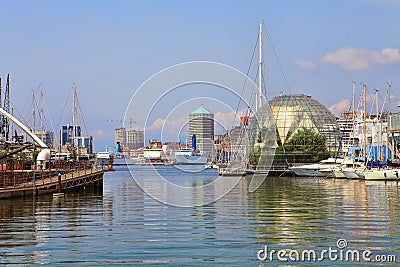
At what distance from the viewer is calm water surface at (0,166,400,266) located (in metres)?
25.6

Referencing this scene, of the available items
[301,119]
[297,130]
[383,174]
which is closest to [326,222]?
[383,174]

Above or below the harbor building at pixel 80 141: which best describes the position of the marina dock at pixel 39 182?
below

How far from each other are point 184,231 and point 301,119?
123m

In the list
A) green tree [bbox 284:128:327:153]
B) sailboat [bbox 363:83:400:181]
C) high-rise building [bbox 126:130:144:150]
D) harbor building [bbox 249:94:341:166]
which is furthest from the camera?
green tree [bbox 284:128:327:153]

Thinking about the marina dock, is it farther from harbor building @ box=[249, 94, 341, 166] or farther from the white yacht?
harbor building @ box=[249, 94, 341, 166]

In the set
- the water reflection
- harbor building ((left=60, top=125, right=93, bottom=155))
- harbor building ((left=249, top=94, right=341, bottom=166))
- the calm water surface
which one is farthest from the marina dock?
harbor building ((left=60, top=125, right=93, bottom=155))

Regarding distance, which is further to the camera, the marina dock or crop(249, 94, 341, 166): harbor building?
crop(249, 94, 341, 166): harbor building

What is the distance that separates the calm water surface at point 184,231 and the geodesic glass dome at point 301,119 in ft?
332

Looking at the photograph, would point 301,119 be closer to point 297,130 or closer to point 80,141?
point 297,130

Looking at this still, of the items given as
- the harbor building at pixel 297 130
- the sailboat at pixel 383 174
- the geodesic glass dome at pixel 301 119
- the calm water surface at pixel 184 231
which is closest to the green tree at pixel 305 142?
the harbor building at pixel 297 130

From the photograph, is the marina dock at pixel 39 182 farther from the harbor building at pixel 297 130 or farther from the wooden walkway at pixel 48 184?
the harbor building at pixel 297 130

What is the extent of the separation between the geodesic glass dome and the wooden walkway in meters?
79.3

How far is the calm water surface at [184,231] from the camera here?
83.9 ft

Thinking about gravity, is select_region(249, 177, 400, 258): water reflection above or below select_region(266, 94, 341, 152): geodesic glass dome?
below
